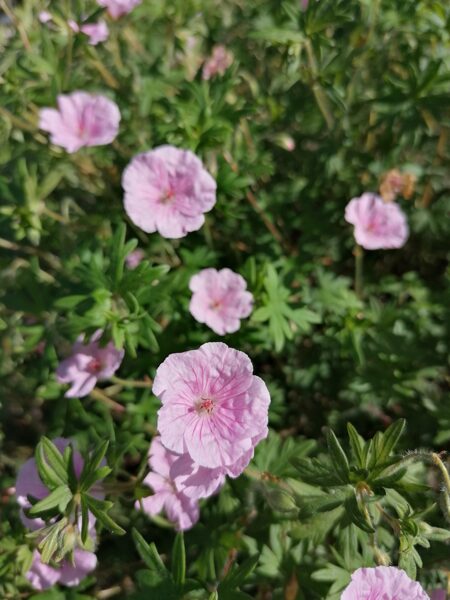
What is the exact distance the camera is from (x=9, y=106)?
2.49 meters

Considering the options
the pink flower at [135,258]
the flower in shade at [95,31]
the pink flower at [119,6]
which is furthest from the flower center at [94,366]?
the pink flower at [119,6]

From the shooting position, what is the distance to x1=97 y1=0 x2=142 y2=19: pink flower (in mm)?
2424

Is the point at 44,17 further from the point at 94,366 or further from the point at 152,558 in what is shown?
the point at 152,558

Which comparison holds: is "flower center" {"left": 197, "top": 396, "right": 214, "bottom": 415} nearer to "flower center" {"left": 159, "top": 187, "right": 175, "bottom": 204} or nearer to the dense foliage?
the dense foliage

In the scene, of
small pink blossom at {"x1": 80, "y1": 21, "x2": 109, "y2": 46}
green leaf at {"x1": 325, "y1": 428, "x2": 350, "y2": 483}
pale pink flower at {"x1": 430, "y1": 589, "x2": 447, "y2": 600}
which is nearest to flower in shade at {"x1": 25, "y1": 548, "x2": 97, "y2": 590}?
green leaf at {"x1": 325, "y1": 428, "x2": 350, "y2": 483}

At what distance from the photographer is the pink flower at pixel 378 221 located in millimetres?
2420

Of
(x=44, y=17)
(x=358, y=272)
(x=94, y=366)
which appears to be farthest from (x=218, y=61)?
(x=94, y=366)

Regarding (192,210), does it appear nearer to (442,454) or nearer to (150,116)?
(150,116)

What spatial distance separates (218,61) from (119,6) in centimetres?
55

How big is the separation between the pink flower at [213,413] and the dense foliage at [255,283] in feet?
0.73

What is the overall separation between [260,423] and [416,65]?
1.66 meters

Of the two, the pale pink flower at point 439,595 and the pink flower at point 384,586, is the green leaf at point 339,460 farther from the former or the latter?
the pale pink flower at point 439,595

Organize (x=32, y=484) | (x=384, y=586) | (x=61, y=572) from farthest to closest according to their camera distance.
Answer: (x=61, y=572), (x=32, y=484), (x=384, y=586)

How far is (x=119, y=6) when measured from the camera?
2482 mm
